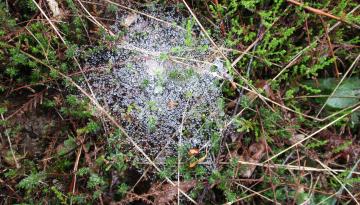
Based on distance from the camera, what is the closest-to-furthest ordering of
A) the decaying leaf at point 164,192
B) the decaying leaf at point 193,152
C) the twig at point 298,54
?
the decaying leaf at point 164,192 < the decaying leaf at point 193,152 < the twig at point 298,54

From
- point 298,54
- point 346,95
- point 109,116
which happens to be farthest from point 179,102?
point 346,95

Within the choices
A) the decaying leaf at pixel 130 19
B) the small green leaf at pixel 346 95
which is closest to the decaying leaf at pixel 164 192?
the decaying leaf at pixel 130 19

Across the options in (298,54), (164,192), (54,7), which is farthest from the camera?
(298,54)

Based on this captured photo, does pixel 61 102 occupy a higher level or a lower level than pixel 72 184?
higher

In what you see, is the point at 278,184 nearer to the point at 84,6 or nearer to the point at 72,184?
the point at 72,184

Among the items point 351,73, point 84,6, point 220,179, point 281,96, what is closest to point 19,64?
point 84,6

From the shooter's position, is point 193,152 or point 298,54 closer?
point 193,152

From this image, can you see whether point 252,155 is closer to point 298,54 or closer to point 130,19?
point 298,54

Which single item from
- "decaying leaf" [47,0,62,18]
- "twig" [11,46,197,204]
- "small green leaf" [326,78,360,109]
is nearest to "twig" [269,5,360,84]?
"small green leaf" [326,78,360,109]

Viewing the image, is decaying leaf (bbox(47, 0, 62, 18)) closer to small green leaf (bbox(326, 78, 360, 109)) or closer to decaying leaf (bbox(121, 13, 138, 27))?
decaying leaf (bbox(121, 13, 138, 27))

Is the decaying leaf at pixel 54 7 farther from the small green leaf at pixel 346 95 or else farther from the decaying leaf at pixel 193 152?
the small green leaf at pixel 346 95

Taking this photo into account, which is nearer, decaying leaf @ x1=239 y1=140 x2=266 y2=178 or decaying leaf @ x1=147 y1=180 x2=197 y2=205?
decaying leaf @ x1=147 y1=180 x2=197 y2=205
